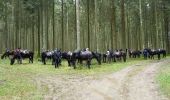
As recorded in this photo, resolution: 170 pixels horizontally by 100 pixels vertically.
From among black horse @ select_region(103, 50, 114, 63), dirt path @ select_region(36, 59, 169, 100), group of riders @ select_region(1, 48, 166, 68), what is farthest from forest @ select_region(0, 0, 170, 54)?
dirt path @ select_region(36, 59, 169, 100)

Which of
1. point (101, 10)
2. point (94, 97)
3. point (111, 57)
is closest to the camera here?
point (94, 97)

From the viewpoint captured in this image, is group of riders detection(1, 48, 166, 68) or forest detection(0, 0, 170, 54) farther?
forest detection(0, 0, 170, 54)

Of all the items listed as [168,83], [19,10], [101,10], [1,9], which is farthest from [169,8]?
[168,83]

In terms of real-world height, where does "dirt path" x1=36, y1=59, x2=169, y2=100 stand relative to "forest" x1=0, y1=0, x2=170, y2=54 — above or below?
below

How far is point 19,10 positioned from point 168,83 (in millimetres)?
36829

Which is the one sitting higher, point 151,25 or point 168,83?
point 151,25

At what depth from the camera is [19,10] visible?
170 feet

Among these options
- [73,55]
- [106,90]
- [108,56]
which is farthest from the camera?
[108,56]

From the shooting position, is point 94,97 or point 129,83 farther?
point 129,83

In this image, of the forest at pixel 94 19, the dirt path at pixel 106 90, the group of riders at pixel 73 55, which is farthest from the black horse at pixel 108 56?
the dirt path at pixel 106 90

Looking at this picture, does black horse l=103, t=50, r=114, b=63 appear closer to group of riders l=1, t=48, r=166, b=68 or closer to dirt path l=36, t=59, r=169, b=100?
group of riders l=1, t=48, r=166, b=68

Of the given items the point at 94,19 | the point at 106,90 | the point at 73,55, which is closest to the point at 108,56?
the point at 73,55

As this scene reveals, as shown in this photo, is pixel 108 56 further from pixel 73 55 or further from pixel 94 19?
pixel 94 19

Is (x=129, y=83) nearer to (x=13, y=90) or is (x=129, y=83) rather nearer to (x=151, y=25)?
(x=13, y=90)
